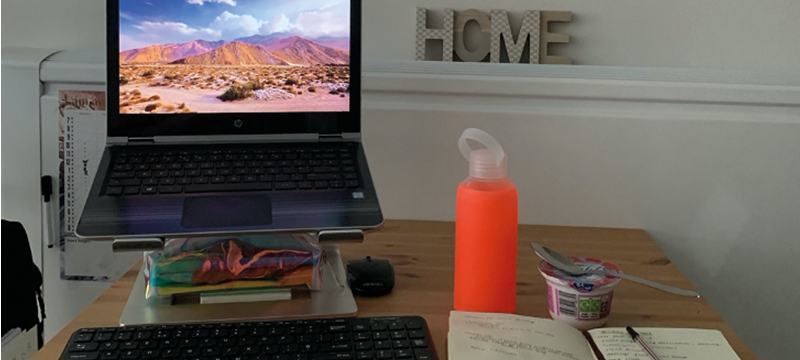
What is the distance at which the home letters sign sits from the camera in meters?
1.17

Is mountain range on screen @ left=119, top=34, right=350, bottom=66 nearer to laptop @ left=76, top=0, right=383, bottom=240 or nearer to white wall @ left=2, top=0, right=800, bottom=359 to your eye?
laptop @ left=76, top=0, right=383, bottom=240

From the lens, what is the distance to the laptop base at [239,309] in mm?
781

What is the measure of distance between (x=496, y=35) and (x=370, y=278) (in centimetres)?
50

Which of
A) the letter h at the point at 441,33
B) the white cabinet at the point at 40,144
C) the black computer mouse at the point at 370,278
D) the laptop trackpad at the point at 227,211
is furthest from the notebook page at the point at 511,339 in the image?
the white cabinet at the point at 40,144

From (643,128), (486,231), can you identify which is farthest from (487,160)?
(643,128)

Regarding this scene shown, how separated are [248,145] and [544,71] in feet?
1.55

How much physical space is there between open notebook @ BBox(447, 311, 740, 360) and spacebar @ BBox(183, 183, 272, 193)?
29 cm

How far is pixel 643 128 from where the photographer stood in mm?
1146

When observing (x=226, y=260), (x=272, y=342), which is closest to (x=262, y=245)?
(x=226, y=260)

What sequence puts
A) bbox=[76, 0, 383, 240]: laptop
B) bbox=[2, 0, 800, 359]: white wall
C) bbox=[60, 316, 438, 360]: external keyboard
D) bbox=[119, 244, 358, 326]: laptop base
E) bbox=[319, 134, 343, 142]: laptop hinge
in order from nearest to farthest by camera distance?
bbox=[60, 316, 438, 360]: external keyboard → bbox=[119, 244, 358, 326]: laptop base → bbox=[76, 0, 383, 240]: laptop → bbox=[319, 134, 343, 142]: laptop hinge → bbox=[2, 0, 800, 359]: white wall

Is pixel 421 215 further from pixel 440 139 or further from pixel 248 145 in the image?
pixel 248 145

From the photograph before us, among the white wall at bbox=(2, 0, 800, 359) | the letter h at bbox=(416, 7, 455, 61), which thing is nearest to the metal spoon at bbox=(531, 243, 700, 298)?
the white wall at bbox=(2, 0, 800, 359)

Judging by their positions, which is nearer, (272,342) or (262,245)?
(272,342)

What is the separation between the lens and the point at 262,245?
2.77 ft
